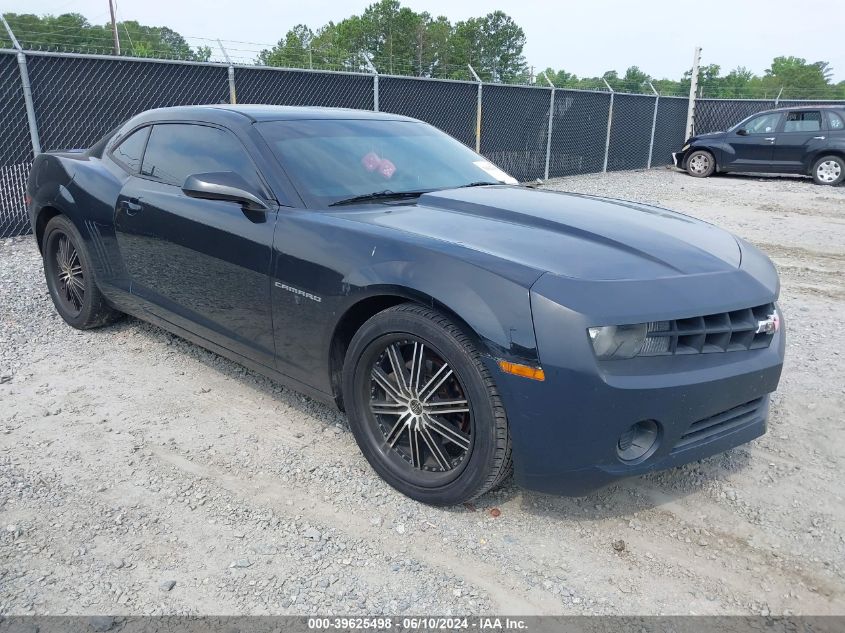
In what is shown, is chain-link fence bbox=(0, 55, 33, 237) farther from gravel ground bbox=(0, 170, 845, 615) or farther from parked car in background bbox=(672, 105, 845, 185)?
parked car in background bbox=(672, 105, 845, 185)

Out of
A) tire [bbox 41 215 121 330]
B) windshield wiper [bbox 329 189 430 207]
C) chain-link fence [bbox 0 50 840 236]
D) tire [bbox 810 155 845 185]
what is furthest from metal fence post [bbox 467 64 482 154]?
windshield wiper [bbox 329 189 430 207]

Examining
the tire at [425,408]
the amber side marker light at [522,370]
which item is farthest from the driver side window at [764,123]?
the amber side marker light at [522,370]

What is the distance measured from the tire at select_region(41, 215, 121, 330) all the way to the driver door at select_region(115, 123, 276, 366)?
59cm

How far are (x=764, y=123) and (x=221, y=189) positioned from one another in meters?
16.0

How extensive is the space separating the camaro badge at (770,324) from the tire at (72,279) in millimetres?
3922

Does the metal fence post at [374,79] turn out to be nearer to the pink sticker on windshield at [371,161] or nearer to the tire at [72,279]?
the tire at [72,279]

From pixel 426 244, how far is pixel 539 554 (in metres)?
1.25

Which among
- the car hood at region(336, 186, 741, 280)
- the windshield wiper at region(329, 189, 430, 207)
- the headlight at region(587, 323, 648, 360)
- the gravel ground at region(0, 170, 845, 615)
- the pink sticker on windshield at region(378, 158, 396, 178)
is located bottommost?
the gravel ground at region(0, 170, 845, 615)

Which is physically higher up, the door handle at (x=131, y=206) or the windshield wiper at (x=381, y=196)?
the windshield wiper at (x=381, y=196)

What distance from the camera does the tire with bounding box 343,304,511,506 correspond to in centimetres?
252

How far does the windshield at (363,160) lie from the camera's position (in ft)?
11.1

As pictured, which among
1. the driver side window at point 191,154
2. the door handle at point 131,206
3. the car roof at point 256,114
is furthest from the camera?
the door handle at point 131,206

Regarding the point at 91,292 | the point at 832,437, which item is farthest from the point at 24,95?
the point at 832,437

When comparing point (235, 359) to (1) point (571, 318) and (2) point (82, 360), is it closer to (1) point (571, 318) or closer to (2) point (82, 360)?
(2) point (82, 360)
